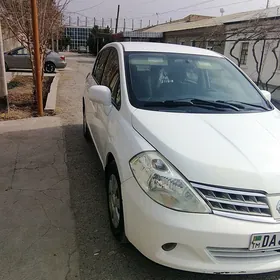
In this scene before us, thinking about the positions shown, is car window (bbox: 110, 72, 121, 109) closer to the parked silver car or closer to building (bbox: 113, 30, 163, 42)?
the parked silver car

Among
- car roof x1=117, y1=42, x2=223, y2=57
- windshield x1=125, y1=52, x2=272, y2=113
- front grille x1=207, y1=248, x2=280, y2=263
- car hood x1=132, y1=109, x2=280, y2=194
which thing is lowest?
front grille x1=207, y1=248, x2=280, y2=263

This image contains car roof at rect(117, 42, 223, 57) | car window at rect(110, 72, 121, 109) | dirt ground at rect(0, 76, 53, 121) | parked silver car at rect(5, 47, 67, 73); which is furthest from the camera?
parked silver car at rect(5, 47, 67, 73)

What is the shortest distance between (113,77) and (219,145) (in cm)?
164

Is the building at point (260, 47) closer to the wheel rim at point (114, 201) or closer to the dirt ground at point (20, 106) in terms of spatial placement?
the dirt ground at point (20, 106)

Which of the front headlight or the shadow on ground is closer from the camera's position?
the front headlight

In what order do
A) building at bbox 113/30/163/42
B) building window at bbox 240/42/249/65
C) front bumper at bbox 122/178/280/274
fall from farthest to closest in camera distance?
building at bbox 113/30/163/42 < building window at bbox 240/42/249/65 < front bumper at bbox 122/178/280/274

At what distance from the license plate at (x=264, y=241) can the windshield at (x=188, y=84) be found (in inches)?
48.9

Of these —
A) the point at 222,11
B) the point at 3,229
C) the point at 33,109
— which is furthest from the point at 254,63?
the point at 222,11

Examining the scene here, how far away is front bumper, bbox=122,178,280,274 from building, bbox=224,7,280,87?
41.3ft

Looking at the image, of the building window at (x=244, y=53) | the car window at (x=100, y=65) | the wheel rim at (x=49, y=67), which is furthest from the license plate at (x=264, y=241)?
the wheel rim at (x=49, y=67)

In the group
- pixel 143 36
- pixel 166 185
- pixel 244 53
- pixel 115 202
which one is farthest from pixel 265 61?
pixel 143 36

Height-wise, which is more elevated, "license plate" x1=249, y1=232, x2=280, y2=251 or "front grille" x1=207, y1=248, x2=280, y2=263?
"license plate" x1=249, y1=232, x2=280, y2=251

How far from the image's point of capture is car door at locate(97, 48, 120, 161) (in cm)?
297

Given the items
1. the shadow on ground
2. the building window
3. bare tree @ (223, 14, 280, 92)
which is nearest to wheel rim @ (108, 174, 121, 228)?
the shadow on ground
